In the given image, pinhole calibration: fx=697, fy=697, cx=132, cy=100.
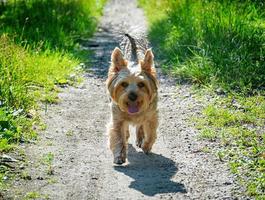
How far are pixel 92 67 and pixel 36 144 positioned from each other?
4989 mm

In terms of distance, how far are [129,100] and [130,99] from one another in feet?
0.07

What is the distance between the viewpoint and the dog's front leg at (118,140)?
7.55m

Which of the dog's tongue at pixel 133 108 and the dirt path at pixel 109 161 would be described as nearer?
the dirt path at pixel 109 161

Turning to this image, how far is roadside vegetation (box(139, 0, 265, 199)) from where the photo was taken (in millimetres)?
7672

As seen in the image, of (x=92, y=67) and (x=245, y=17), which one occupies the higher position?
(x=245, y=17)

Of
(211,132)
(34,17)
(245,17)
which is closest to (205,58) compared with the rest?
(245,17)

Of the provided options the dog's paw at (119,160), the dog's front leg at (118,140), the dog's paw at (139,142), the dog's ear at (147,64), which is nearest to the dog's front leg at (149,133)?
the dog's front leg at (118,140)

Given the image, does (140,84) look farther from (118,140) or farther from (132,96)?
(118,140)

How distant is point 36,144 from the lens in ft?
26.9

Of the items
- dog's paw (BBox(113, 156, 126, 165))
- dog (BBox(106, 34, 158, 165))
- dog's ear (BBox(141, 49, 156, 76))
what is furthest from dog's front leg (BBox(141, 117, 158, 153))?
dog's ear (BBox(141, 49, 156, 76))

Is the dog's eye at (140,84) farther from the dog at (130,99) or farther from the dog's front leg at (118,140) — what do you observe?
the dog's front leg at (118,140)

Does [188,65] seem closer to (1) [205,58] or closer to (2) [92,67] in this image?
(1) [205,58]

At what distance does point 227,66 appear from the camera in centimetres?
1080

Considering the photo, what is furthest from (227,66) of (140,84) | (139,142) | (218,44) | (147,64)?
(140,84)
